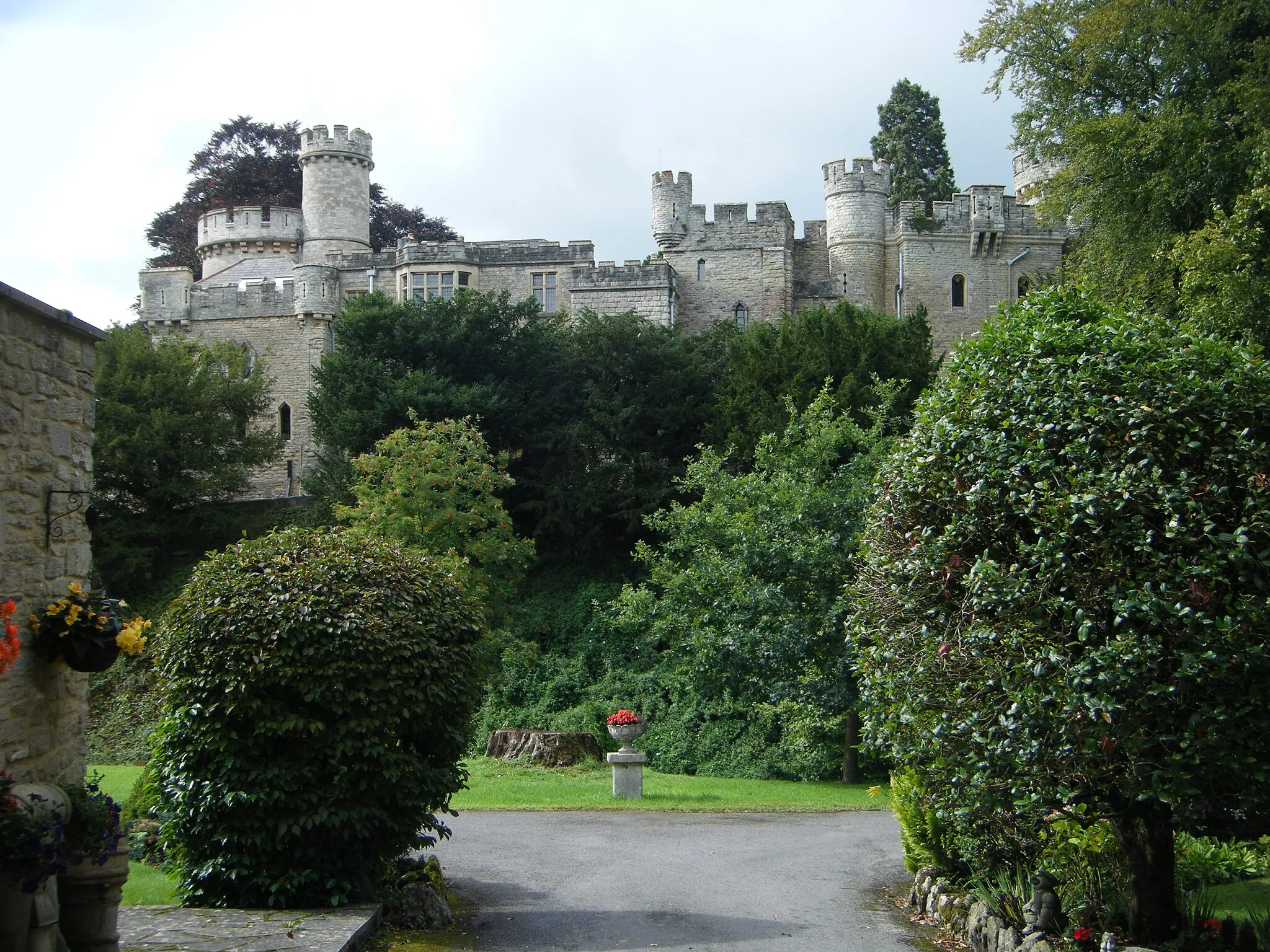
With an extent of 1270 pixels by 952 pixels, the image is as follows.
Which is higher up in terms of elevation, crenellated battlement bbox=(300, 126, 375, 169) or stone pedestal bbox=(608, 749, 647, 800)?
crenellated battlement bbox=(300, 126, 375, 169)

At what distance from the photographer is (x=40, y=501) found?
7.32 meters

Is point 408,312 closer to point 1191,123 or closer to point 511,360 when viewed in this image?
point 511,360

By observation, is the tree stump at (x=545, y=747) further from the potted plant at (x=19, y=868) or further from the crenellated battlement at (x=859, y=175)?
the crenellated battlement at (x=859, y=175)

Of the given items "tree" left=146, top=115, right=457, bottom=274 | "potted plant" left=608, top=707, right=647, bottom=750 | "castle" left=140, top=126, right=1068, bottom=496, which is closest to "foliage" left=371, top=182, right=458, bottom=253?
"tree" left=146, top=115, right=457, bottom=274

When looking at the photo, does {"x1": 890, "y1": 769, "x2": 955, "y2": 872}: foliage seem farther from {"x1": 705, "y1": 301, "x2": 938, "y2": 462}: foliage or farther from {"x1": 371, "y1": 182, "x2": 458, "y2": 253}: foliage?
{"x1": 371, "y1": 182, "x2": 458, "y2": 253}: foliage

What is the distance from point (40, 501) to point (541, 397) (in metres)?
25.8

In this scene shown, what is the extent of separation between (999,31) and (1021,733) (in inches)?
747

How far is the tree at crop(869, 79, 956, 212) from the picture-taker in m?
46.4

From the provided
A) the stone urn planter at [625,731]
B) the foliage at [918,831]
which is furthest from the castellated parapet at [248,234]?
the foliage at [918,831]

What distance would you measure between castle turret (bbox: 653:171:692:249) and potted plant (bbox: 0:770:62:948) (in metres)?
36.1

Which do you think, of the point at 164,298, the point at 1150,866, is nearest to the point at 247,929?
the point at 1150,866

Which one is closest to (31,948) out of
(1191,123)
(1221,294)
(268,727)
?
(268,727)

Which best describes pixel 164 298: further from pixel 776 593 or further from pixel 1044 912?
pixel 1044 912

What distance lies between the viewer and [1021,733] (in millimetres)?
7469
